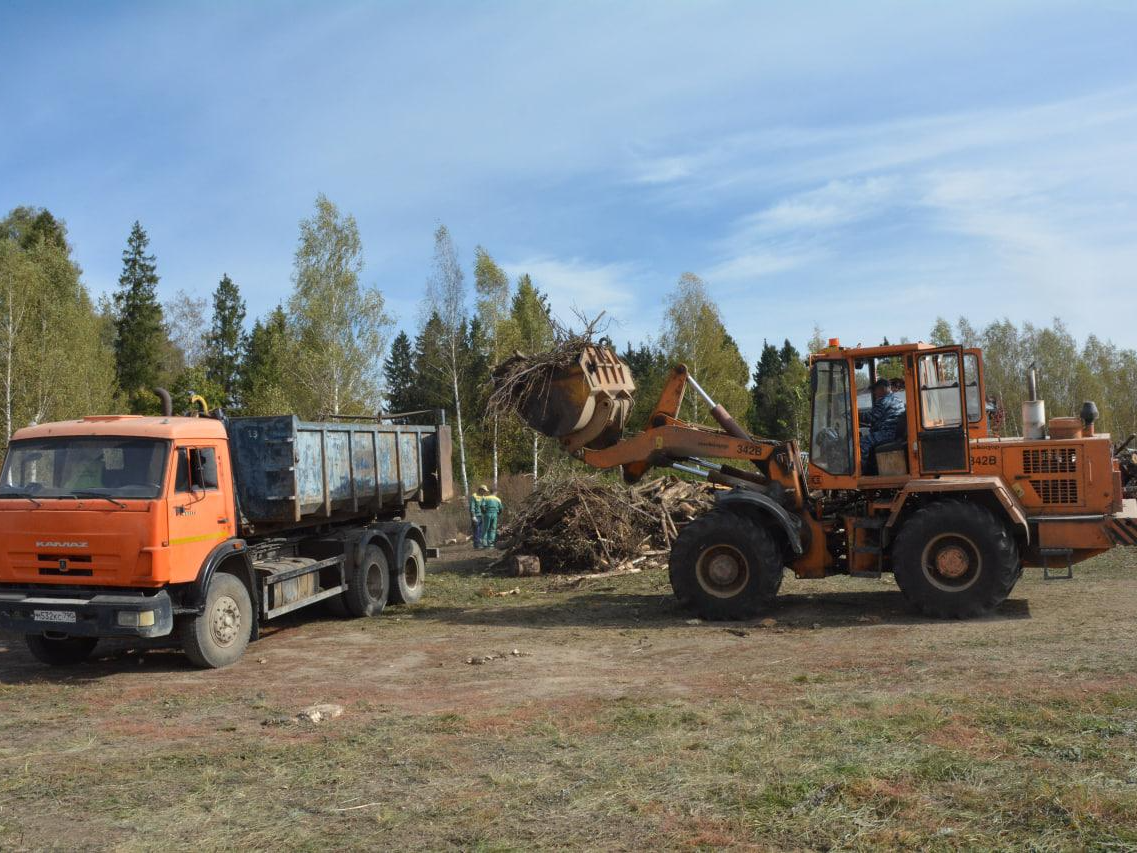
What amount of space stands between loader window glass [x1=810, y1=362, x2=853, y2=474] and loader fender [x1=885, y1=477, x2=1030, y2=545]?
72cm

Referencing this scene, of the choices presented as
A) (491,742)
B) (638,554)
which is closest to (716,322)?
(638,554)

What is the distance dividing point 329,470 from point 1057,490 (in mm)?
8604

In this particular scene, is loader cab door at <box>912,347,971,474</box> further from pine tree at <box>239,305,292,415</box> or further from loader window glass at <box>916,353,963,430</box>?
pine tree at <box>239,305,292,415</box>

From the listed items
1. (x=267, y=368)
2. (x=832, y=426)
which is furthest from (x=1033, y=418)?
(x=267, y=368)

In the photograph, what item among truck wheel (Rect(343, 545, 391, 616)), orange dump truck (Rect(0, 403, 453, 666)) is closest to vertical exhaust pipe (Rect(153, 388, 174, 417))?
orange dump truck (Rect(0, 403, 453, 666))

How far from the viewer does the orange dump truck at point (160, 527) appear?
30.1 ft

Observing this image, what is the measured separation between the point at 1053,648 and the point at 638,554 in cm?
897

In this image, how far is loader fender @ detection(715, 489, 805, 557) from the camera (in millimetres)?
11266

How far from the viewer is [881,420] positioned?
1151 centimetres

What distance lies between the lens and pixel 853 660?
8.96 m

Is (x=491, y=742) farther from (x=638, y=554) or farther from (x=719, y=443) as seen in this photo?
(x=638, y=554)

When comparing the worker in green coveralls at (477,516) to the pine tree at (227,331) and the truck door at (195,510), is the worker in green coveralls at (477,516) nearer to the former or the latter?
the truck door at (195,510)

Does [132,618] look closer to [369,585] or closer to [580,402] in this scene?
[369,585]

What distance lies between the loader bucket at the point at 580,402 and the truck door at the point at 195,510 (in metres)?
3.73
